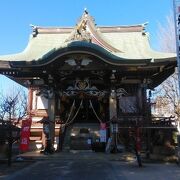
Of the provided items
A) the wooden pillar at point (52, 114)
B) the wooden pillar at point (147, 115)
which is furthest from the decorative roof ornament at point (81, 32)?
the wooden pillar at point (147, 115)

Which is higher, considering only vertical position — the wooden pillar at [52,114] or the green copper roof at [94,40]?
the green copper roof at [94,40]

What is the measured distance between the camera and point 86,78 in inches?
894

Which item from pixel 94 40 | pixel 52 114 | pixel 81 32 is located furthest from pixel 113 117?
pixel 94 40

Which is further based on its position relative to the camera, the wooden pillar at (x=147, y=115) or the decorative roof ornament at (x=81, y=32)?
the decorative roof ornament at (x=81, y=32)

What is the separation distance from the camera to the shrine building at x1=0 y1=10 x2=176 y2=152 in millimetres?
20625

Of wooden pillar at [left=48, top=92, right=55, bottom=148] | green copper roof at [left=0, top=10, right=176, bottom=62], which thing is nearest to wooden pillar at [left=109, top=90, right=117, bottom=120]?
green copper roof at [left=0, top=10, right=176, bottom=62]

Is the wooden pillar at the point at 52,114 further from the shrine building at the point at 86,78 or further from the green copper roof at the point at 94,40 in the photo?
the green copper roof at the point at 94,40

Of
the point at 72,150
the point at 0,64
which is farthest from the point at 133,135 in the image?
the point at 0,64

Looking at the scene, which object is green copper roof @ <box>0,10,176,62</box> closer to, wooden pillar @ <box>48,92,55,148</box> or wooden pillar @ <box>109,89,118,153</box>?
wooden pillar @ <box>109,89,118,153</box>

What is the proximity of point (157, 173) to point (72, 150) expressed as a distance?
9.94m

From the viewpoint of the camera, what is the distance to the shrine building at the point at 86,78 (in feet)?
67.7

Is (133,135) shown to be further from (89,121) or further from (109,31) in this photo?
(109,31)

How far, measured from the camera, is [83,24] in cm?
2452

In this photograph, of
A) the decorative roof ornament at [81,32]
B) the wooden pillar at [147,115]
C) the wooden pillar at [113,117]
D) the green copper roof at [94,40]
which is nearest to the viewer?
the wooden pillar at [147,115]
